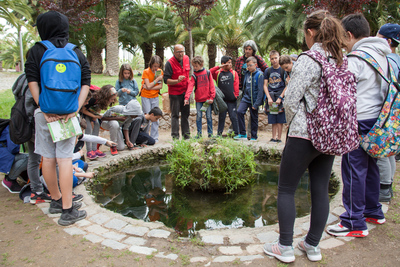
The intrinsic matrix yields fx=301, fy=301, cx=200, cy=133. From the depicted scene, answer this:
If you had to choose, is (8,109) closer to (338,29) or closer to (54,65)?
(54,65)

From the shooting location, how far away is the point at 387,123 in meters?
2.44

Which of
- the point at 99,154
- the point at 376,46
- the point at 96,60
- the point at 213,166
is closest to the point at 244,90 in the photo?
the point at 213,166

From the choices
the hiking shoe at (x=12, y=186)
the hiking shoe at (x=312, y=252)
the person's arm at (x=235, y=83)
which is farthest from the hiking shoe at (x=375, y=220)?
the person's arm at (x=235, y=83)

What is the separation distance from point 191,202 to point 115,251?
138cm

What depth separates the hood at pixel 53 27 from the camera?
Answer: 2654 millimetres

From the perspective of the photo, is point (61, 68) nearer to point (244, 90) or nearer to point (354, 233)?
point (354, 233)

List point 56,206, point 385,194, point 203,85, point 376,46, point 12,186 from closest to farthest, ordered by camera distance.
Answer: point 376,46, point 56,206, point 385,194, point 12,186, point 203,85

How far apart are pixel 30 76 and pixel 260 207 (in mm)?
2696

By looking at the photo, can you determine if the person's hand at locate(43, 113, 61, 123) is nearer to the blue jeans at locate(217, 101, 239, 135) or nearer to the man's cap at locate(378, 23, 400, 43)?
the man's cap at locate(378, 23, 400, 43)

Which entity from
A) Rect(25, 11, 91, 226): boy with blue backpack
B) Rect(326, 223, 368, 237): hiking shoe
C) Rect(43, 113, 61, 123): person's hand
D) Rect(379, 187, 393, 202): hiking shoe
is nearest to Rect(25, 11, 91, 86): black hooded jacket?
Rect(25, 11, 91, 226): boy with blue backpack

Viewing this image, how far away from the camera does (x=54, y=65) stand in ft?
8.48

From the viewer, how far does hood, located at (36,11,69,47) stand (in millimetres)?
2654

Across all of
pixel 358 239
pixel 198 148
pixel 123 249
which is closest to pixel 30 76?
pixel 123 249

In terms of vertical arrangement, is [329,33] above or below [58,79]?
above
